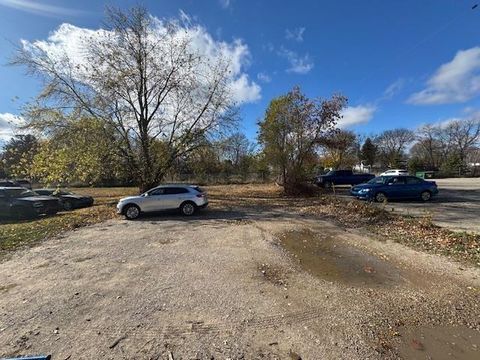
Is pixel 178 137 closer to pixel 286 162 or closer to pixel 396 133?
pixel 286 162

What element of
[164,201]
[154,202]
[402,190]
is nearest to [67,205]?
[154,202]

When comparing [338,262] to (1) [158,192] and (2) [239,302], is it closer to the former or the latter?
(2) [239,302]

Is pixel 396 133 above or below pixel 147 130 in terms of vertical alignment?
above

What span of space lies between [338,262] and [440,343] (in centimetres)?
323

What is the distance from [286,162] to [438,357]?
62.8ft

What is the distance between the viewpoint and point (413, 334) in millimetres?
3820

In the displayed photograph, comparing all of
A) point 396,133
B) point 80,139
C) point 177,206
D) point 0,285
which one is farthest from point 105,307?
point 396,133

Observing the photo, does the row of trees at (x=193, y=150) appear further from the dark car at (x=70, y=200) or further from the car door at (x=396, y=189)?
the car door at (x=396, y=189)

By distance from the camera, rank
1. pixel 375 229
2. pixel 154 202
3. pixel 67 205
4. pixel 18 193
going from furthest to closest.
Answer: pixel 67 205
pixel 18 193
pixel 154 202
pixel 375 229

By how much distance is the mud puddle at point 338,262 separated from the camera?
5.76 meters

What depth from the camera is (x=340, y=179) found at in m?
26.3

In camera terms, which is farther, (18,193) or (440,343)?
(18,193)

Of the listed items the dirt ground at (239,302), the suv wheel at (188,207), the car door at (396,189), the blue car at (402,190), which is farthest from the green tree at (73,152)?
the car door at (396,189)

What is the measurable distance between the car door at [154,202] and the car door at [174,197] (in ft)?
0.61
